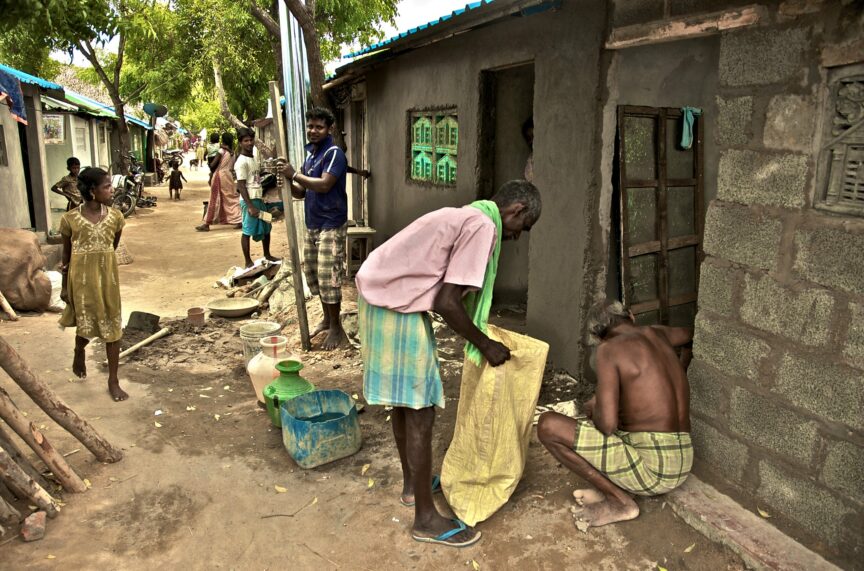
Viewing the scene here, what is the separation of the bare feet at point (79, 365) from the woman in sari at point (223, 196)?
7204mm

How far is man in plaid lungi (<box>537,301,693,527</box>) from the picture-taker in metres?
2.88


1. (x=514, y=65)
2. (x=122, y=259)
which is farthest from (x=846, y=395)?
(x=122, y=259)

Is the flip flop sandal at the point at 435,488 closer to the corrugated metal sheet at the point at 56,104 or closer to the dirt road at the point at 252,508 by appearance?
the dirt road at the point at 252,508

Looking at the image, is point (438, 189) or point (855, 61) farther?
point (438, 189)

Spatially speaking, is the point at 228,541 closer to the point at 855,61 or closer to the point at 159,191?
the point at 855,61

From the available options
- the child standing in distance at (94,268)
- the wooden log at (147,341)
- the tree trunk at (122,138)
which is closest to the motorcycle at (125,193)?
the tree trunk at (122,138)

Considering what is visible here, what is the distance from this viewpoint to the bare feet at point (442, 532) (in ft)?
9.53

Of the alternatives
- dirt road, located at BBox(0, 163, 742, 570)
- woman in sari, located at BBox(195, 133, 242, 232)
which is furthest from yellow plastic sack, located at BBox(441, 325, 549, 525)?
woman in sari, located at BBox(195, 133, 242, 232)

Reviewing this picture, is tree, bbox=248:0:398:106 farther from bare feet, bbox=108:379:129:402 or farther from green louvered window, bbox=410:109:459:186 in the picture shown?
bare feet, bbox=108:379:129:402

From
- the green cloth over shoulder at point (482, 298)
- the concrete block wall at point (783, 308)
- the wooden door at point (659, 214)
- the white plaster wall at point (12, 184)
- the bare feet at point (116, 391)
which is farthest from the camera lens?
the white plaster wall at point (12, 184)

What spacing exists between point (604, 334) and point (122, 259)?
8353mm

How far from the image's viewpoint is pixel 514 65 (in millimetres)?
5219

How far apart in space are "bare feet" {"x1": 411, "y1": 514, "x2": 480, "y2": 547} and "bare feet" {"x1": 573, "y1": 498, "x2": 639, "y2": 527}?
1.78ft

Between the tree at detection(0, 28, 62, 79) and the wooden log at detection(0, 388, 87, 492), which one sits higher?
the tree at detection(0, 28, 62, 79)
